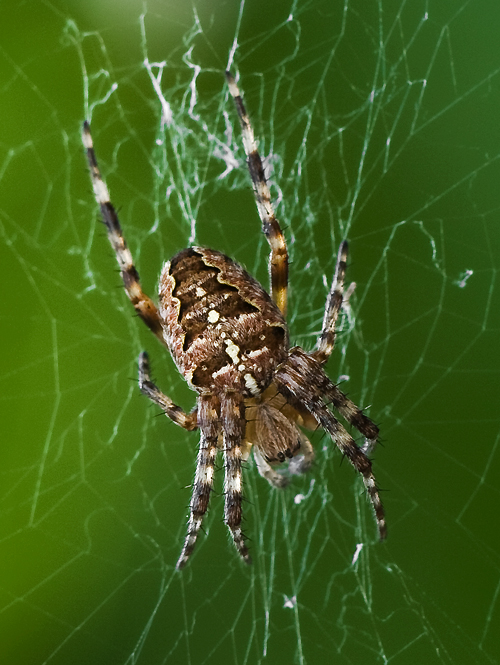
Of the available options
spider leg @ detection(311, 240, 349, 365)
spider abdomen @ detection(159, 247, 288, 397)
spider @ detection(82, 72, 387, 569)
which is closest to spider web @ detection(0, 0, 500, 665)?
spider @ detection(82, 72, 387, 569)

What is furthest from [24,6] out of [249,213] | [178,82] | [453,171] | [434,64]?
[453,171]

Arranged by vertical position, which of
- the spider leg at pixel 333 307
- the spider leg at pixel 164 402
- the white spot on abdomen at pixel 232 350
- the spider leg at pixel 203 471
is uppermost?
the spider leg at pixel 333 307

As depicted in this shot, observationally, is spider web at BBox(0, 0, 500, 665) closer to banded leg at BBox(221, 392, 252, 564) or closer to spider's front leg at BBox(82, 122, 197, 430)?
banded leg at BBox(221, 392, 252, 564)

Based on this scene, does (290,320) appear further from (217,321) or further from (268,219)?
(217,321)

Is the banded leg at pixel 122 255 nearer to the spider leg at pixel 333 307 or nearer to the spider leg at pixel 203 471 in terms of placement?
the spider leg at pixel 203 471

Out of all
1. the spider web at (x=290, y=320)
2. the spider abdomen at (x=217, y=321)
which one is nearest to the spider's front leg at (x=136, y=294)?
the spider abdomen at (x=217, y=321)

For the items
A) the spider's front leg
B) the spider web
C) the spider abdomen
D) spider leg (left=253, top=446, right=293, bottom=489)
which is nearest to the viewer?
the spider abdomen

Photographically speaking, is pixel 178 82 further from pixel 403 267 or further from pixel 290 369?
pixel 290 369
